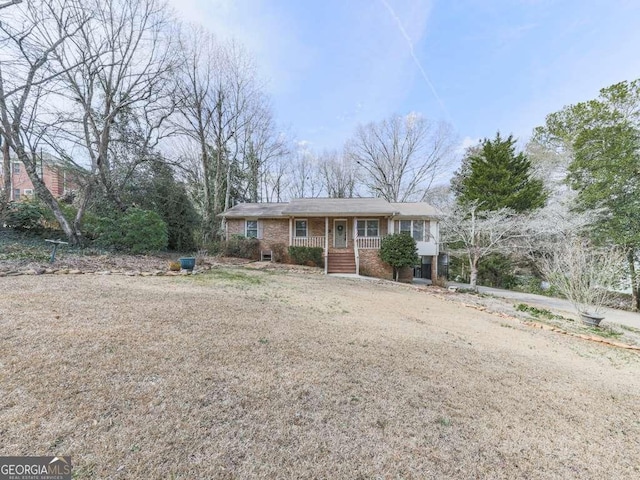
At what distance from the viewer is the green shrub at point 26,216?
34.2ft

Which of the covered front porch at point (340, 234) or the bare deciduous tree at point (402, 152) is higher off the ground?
the bare deciduous tree at point (402, 152)

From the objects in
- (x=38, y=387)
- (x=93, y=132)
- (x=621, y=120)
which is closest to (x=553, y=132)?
(x=621, y=120)

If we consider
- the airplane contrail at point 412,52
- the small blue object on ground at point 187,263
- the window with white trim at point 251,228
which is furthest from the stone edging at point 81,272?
the airplane contrail at point 412,52

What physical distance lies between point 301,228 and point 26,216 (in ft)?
39.3

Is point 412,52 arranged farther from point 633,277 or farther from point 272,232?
point 633,277

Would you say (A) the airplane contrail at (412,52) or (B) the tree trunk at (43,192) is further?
(A) the airplane contrail at (412,52)

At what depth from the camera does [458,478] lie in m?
1.82

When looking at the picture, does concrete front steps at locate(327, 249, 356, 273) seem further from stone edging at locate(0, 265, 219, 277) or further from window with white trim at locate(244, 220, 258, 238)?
stone edging at locate(0, 265, 219, 277)

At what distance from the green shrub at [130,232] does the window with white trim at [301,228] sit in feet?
23.9

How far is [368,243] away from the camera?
14.1m

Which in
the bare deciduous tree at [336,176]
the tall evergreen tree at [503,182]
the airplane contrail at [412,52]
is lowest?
the tall evergreen tree at [503,182]

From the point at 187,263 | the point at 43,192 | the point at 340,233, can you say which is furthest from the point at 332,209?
the point at 43,192

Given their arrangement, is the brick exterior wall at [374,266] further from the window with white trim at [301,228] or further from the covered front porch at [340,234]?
the window with white trim at [301,228]

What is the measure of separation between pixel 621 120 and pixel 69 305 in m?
21.9
